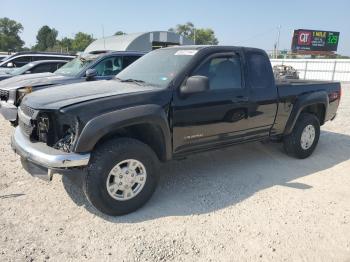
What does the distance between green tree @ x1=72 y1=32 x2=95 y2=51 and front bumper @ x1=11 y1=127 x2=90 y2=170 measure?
75.8 m

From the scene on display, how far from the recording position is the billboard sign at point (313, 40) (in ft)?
132

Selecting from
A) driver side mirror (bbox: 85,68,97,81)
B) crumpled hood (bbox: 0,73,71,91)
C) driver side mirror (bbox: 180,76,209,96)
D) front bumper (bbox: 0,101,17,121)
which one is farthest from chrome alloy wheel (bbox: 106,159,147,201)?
crumpled hood (bbox: 0,73,71,91)

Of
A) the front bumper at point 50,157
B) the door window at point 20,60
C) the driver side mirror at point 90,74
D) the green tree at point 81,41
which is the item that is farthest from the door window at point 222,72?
the green tree at point 81,41

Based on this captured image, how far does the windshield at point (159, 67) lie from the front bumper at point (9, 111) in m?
2.95

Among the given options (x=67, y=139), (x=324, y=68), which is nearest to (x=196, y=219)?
(x=67, y=139)

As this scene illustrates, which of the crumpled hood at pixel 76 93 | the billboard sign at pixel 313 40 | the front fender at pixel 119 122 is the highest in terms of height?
the billboard sign at pixel 313 40

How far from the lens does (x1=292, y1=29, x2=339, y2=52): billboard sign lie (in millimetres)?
40250

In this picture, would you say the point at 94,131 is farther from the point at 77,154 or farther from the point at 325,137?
the point at 325,137

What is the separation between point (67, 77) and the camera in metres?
7.76

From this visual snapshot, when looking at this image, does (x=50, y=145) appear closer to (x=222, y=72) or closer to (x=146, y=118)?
(x=146, y=118)

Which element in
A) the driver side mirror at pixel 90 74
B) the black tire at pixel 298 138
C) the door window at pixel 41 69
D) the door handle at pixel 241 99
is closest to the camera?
the door handle at pixel 241 99

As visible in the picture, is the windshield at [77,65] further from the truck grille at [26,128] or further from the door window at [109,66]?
the truck grille at [26,128]

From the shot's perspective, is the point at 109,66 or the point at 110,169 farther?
the point at 109,66

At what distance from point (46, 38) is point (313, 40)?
238 feet
